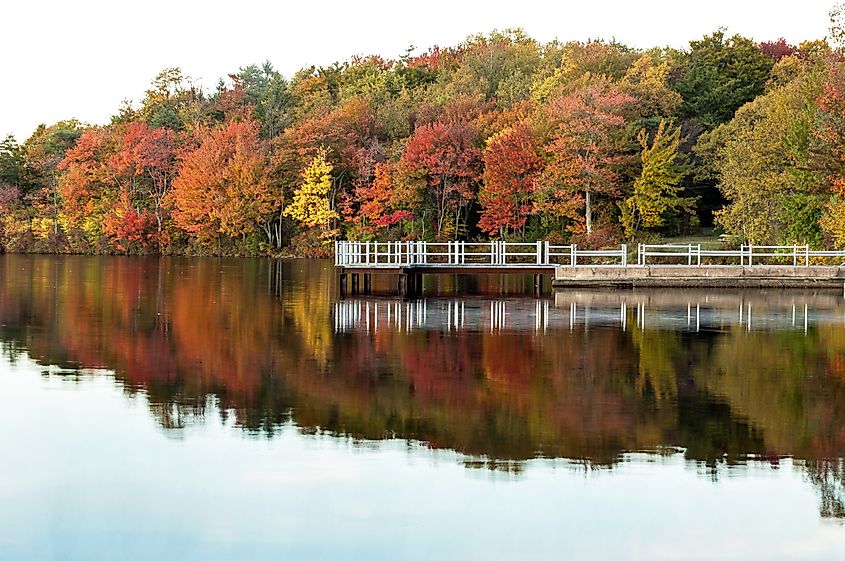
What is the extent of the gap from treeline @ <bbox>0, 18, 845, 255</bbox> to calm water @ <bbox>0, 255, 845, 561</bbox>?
2264 cm

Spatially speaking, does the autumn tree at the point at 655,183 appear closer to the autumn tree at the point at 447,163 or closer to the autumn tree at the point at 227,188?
the autumn tree at the point at 447,163

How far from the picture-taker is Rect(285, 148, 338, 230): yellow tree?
7819 cm

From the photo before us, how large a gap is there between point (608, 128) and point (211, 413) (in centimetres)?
4592

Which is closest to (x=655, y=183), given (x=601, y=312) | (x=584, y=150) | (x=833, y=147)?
(x=584, y=150)

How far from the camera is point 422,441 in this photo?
14031 mm

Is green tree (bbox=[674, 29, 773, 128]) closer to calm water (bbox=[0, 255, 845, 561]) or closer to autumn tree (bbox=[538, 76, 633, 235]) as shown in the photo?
autumn tree (bbox=[538, 76, 633, 235])

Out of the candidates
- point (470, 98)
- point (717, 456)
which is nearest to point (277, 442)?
point (717, 456)

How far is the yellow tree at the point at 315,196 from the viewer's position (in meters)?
78.2

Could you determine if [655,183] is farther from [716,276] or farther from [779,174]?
[716,276]

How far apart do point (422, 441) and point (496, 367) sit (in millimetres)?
6316

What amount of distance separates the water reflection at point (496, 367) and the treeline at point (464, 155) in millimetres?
13240

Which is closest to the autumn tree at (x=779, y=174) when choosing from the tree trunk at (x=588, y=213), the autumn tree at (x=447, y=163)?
the tree trunk at (x=588, y=213)

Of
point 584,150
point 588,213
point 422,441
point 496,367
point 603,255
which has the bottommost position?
point 422,441

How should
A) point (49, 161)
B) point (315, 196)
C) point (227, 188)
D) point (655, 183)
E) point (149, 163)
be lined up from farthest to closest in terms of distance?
point (49, 161), point (149, 163), point (227, 188), point (315, 196), point (655, 183)
